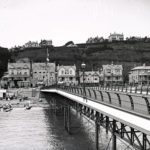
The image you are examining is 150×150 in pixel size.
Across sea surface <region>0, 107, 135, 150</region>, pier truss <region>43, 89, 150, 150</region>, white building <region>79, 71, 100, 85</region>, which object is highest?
white building <region>79, 71, 100, 85</region>

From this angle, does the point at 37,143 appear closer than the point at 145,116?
No

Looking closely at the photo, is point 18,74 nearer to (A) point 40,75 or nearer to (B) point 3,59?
(A) point 40,75

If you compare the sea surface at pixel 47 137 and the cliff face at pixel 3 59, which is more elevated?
the cliff face at pixel 3 59

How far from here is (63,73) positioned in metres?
162

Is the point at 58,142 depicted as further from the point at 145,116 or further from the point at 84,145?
the point at 145,116

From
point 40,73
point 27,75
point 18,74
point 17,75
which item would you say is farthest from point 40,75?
point 17,75

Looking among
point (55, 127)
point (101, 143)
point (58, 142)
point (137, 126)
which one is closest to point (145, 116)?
point (137, 126)

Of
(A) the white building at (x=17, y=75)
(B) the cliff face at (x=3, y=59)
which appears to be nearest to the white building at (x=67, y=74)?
(A) the white building at (x=17, y=75)

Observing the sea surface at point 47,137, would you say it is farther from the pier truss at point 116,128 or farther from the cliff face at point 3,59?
the cliff face at point 3,59

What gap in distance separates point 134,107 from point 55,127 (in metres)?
39.3

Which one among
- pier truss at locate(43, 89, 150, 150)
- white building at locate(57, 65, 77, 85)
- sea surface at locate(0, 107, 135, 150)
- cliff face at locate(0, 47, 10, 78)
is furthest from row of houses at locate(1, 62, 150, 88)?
pier truss at locate(43, 89, 150, 150)

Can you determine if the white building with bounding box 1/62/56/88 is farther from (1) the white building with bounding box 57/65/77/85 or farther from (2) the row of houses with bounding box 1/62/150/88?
(1) the white building with bounding box 57/65/77/85

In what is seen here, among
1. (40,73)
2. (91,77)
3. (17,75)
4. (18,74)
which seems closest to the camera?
(17,75)

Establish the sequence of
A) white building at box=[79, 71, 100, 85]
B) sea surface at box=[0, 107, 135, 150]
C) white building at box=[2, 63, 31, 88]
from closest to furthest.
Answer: sea surface at box=[0, 107, 135, 150] → white building at box=[79, 71, 100, 85] → white building at box=[2, 63, 31, 88]
